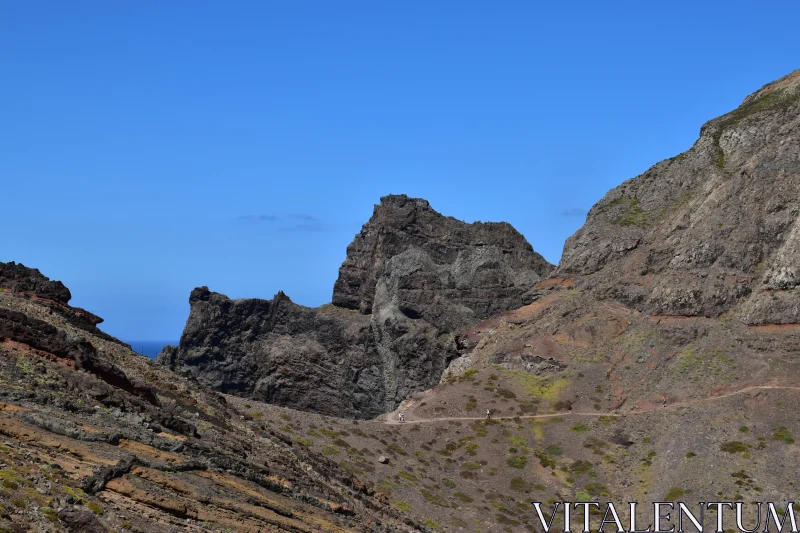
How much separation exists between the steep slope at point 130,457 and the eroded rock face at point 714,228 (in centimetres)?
6574

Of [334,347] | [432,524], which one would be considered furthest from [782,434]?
[334,347]

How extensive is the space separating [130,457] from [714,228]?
4031 inches

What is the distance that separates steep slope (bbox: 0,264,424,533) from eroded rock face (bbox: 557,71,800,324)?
65.7 m

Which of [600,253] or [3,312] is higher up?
[600,253]

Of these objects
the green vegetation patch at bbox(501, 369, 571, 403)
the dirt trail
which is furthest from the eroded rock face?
the green vegetation patch at bbox(501, 369, 571, 403)

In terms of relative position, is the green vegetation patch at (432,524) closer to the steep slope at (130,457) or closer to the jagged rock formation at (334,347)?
the steep slope at (130,457)

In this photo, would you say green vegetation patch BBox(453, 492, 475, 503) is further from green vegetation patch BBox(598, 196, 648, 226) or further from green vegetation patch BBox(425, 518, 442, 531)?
green vegetation patch BBox(598, 196, 648, 226)

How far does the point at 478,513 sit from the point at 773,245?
62.5m

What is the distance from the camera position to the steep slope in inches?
1487

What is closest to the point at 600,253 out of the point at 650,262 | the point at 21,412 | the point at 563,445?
the point at 650,262

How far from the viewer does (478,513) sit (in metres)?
85.2

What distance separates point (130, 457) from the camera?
1750 inches

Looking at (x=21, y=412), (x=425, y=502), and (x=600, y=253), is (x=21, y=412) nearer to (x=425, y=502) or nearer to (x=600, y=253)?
(x=425, y=502)

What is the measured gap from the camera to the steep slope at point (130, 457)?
3778 centimetres
